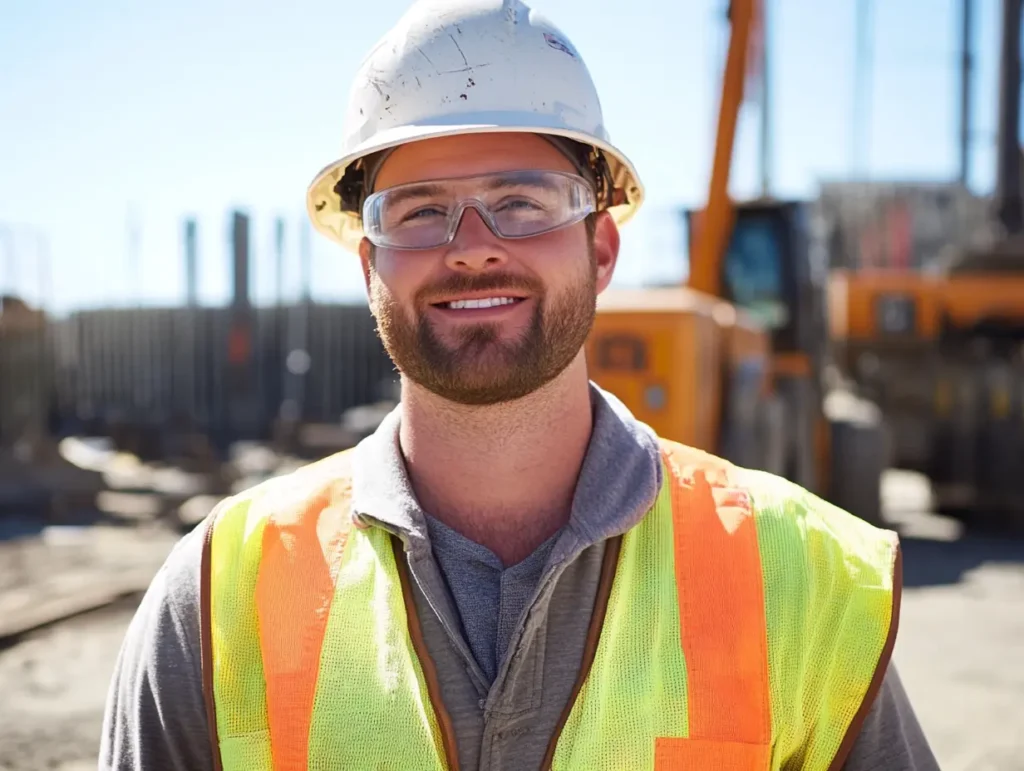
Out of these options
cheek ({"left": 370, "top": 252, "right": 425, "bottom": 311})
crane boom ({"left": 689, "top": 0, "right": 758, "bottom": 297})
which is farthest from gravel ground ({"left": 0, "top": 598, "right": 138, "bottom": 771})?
crane boom ({"left": 689, "top": 0, "right": 758, "bottom": 297})

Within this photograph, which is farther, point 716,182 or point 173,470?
point 173,470

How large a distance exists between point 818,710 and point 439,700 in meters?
0.64

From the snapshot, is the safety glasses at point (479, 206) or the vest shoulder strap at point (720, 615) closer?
the vest shoulder strap at point (720, 615)

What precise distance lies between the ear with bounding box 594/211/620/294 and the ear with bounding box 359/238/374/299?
1.56ft

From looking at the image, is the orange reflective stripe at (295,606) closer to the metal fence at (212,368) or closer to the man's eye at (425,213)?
the man's eye at (425,213)

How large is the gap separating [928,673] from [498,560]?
4434 millimetres

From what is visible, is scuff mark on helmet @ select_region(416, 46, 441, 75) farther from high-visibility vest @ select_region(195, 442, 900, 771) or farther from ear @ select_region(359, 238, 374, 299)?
high-visibility vest @ select_region(195, 442, 900, 771)

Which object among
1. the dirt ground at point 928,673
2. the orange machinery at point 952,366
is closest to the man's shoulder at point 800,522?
the dirt ground at point 928,673

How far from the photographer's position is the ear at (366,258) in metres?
2.10

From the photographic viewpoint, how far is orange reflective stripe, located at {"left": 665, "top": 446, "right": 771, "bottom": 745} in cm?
167

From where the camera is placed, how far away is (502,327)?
1.89m

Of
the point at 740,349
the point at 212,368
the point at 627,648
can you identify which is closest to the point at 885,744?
the point at 627,648

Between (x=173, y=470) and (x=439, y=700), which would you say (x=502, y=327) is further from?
(x=173, y=470)

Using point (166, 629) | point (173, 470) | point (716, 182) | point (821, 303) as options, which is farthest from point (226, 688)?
point (173, 470)
